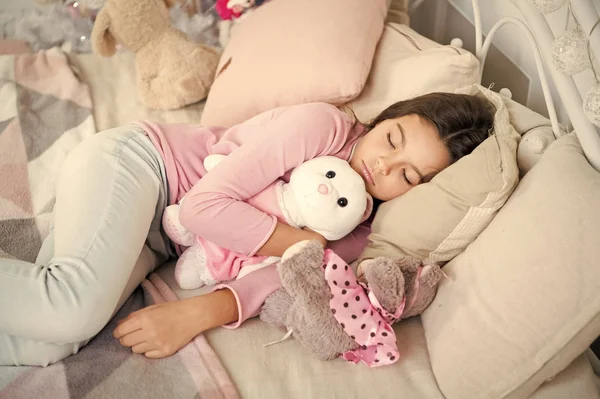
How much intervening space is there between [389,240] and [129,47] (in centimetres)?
106

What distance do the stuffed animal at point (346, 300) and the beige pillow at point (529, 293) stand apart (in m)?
0.09

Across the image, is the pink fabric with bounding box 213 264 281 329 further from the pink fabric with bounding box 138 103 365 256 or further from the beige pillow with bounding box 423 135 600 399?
the beige pillow with bounding box 423 135 600 399

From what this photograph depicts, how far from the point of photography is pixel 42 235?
121 centimetres

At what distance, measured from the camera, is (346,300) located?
3.07 ft

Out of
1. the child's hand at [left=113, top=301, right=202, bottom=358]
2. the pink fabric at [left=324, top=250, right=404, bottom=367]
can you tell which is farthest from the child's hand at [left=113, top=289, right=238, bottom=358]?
the pink fabric at [left=324, top=250, right=404, bottom=367]

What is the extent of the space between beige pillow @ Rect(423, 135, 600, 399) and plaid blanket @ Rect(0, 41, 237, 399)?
1.33 feet

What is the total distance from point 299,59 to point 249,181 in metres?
0.42

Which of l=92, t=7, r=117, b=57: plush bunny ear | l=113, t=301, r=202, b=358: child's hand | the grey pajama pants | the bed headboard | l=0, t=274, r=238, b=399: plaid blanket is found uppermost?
the bed headboard

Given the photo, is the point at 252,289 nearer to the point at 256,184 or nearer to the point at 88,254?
the point at 256,184

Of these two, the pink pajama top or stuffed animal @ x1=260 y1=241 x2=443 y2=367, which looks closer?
stuffed animal @ x1=260 y1=241 x2=443 y2=367

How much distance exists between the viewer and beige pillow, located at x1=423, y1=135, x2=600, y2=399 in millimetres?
817

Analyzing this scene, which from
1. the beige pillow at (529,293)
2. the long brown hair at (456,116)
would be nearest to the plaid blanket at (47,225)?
the beige pillow at (529,293)

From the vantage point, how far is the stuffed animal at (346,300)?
0.93 meters

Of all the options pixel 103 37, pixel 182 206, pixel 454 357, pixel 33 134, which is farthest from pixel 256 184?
pixel 103 37
